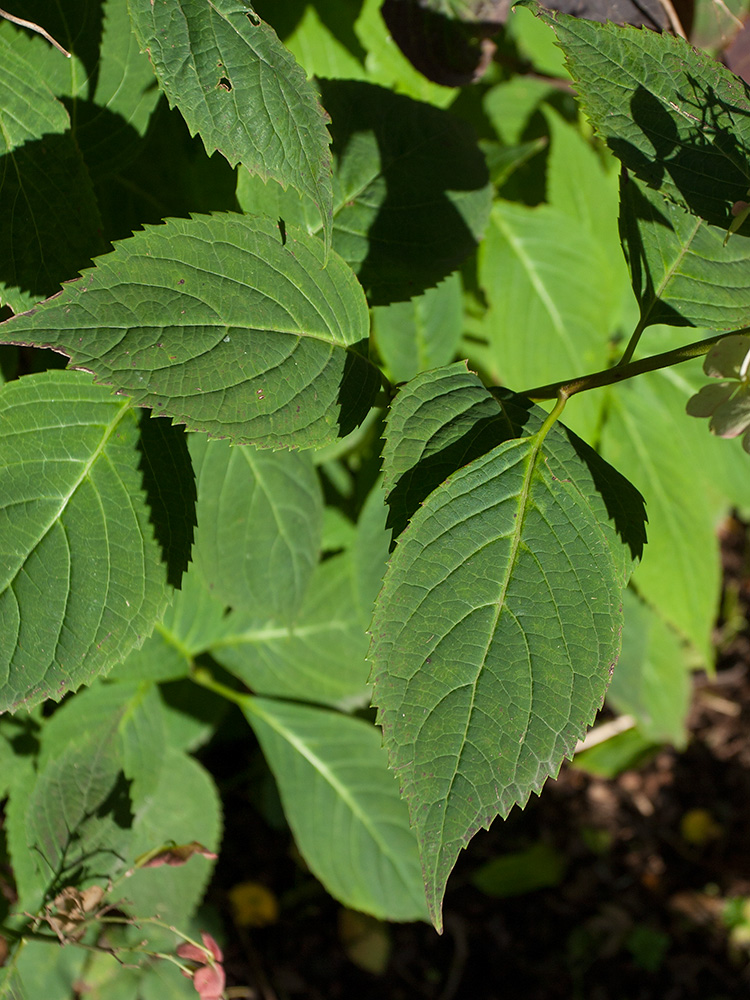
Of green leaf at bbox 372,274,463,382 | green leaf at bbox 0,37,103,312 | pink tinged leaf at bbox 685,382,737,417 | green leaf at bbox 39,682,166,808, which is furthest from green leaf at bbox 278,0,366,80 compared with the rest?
green leaf at bbox 39,682,166,808

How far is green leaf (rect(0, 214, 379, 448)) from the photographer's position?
0.76 m

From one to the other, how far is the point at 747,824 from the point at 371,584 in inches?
92.7

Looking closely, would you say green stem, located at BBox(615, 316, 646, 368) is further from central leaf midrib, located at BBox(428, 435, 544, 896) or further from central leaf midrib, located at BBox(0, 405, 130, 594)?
central leaf midrib, located at BBox(0, 405, 130, 594)

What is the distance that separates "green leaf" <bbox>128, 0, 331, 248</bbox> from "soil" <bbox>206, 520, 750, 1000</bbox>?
195 cm

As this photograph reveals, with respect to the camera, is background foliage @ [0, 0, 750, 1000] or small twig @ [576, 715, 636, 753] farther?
small twig @ [576, 715, 636, 753]

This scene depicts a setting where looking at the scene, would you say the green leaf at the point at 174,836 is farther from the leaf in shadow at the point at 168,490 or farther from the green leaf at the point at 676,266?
the green leaf at the point at 676,266

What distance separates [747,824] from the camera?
10.1ft

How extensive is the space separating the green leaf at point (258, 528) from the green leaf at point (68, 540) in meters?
0.33

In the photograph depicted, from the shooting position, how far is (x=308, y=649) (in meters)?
1.77

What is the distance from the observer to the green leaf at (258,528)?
128 cm

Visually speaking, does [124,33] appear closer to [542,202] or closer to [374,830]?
[542,202]

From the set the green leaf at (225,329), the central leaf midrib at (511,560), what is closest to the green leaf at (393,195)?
the green leaf at (225,329)

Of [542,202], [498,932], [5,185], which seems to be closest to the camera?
[5,185]

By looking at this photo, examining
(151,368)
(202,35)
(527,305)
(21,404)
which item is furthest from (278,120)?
(527,305)
